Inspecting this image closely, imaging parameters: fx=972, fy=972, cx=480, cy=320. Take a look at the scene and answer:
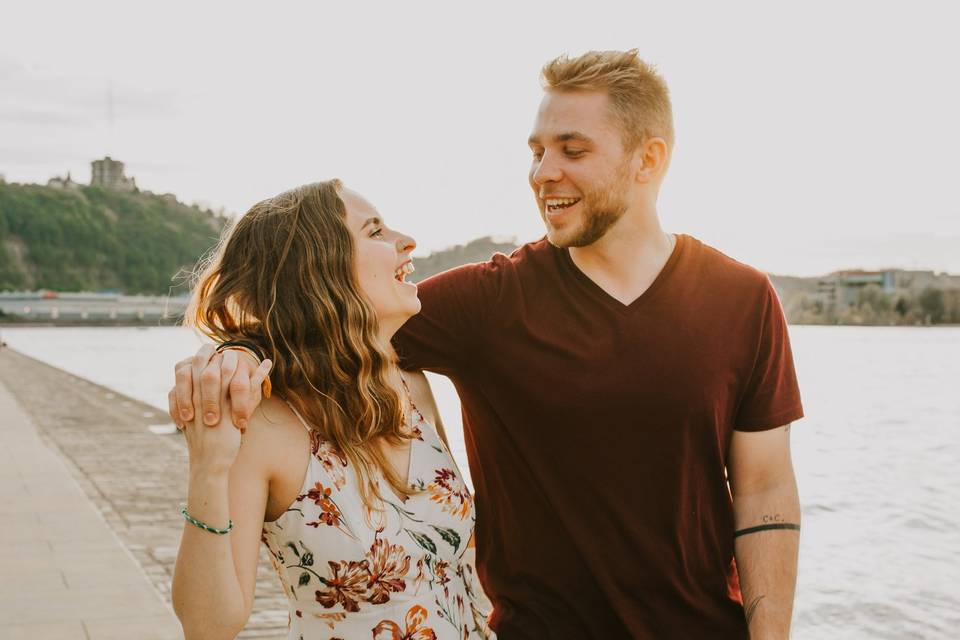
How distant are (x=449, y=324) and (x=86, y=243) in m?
145

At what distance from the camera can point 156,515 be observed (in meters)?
7.70

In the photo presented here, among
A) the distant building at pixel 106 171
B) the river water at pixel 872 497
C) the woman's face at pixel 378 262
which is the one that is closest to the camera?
the woman's face at pixel 378 262

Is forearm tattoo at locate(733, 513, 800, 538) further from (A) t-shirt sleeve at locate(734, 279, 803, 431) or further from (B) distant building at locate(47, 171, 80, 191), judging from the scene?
(B) distant building at locate(47, 171, 80, 191)

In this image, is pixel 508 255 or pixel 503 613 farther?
pixel 508 255

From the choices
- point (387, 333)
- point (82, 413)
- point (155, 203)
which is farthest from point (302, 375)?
point (155, 203)

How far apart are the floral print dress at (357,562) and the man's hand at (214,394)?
0.28m

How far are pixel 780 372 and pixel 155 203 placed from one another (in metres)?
149

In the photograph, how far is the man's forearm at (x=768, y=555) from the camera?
2.19 metres

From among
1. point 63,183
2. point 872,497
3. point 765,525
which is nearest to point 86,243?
point 63,183

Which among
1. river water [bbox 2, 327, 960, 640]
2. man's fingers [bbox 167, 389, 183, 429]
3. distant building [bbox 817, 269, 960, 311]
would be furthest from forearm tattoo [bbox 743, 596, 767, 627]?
distant building [bbox 817, 269, 960, 311]

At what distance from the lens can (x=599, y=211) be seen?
2395 mm

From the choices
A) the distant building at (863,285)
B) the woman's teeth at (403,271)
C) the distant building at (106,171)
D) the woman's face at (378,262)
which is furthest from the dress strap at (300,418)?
the distant building at (106,171)

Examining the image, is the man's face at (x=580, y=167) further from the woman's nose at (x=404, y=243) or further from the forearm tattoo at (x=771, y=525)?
the forearm tattoo at (x=771, y=525)

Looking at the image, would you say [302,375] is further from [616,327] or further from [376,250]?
[616,327]
